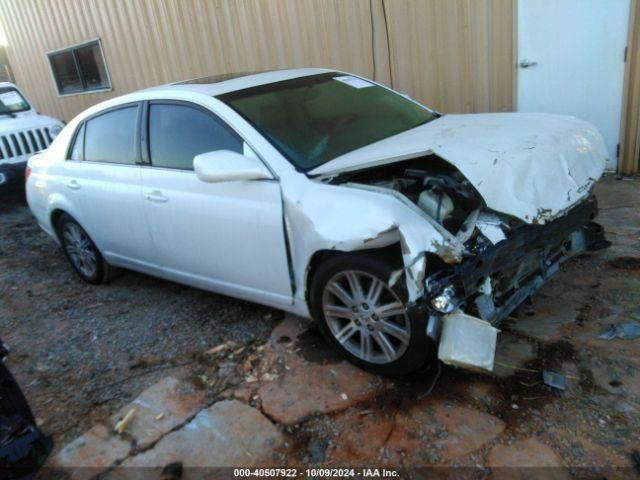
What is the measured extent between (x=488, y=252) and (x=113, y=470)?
216 centimetres

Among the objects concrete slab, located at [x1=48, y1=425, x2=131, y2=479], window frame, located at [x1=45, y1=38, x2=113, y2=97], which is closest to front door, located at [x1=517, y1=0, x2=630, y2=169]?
concrete slab, located at [x1=48, y1=425, x2=131, y2=479]

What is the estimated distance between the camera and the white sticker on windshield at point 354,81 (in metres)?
3.99

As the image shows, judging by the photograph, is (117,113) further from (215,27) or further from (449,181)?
(215,27)

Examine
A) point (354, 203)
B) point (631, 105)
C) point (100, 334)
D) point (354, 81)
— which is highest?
point (354, 81)

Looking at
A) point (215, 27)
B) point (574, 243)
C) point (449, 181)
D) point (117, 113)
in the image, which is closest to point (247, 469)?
point (449, 181)

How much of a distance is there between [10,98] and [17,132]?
1.08m

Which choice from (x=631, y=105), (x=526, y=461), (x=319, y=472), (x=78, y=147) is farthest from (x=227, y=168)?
(x=631, y=105)

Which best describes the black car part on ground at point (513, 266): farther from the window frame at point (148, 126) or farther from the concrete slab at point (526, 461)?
the window frame at point (148, 126)

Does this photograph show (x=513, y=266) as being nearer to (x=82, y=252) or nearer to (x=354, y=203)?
(x=354, y=203)

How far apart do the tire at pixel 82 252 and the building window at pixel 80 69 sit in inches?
248

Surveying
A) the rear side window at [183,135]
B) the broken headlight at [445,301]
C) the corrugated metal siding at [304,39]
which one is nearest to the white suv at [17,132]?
the corrugated metal siding at [304,39]

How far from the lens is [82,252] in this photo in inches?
190

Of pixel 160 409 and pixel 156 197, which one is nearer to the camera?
pixel 160 409

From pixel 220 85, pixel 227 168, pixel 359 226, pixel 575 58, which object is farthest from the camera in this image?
pixel 575 58
